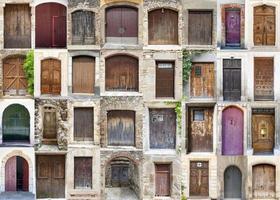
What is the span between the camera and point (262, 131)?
22422mm

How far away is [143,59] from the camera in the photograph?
72.6 feet

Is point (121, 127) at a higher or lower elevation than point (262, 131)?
higher

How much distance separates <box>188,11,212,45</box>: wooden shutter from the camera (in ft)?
73.2

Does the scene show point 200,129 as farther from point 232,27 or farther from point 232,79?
point 232,27

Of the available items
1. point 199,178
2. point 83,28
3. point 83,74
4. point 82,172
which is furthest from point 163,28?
point 82,172

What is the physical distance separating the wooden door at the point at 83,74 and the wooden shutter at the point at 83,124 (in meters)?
0.77

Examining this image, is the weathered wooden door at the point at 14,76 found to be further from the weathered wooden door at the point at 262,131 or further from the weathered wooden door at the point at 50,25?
the weathered wooden door at the point at 262,131

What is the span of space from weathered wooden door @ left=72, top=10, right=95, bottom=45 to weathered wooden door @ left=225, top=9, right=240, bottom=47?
5156mm

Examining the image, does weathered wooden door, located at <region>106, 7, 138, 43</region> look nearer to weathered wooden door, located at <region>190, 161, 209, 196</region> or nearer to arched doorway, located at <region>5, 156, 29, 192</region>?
weathered wooden door, located at <region>190, 161, 209, 196</region>

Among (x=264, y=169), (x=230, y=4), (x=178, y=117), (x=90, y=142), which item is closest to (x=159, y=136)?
(x=178, y=117)

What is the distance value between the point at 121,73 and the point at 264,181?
271 inches

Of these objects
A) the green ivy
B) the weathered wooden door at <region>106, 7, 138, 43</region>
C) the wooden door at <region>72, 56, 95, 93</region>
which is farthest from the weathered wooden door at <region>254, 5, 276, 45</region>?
the green ivy

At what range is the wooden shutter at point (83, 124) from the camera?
73.4ft

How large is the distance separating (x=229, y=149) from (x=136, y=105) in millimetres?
3941
